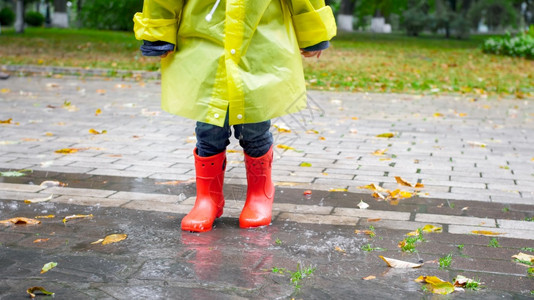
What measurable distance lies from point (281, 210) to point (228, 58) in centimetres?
112

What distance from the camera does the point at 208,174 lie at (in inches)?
141

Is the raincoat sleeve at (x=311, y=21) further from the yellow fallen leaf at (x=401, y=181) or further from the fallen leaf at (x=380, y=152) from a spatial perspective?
the fallen leaf at (x=380, y=152)

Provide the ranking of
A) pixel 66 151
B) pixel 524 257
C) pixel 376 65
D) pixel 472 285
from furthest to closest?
pixel 376 65 → pixel 66 151 → pixel 524 257 → pixel 472 285

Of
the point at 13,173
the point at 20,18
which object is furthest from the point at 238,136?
the point at 20,18

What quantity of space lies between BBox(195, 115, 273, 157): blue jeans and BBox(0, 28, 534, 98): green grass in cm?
732

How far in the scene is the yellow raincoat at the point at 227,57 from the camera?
10.4ft

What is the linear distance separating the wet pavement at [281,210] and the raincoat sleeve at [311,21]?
0.50 metres

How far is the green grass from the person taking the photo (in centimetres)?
1133

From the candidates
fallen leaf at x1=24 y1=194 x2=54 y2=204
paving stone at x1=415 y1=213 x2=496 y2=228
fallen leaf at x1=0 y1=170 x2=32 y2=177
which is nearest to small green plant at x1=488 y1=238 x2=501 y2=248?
paving stone at x1=415 y1=213 x2=496 y2=228

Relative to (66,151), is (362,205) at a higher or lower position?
higher

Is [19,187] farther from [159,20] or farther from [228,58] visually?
[228,58]

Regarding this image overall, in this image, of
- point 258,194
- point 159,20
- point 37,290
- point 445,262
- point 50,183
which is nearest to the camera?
point 37,290

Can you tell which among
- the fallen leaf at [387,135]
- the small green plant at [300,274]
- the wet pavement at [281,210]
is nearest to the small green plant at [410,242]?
the wet pavement at [281,210]

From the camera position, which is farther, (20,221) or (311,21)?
(20,221)
